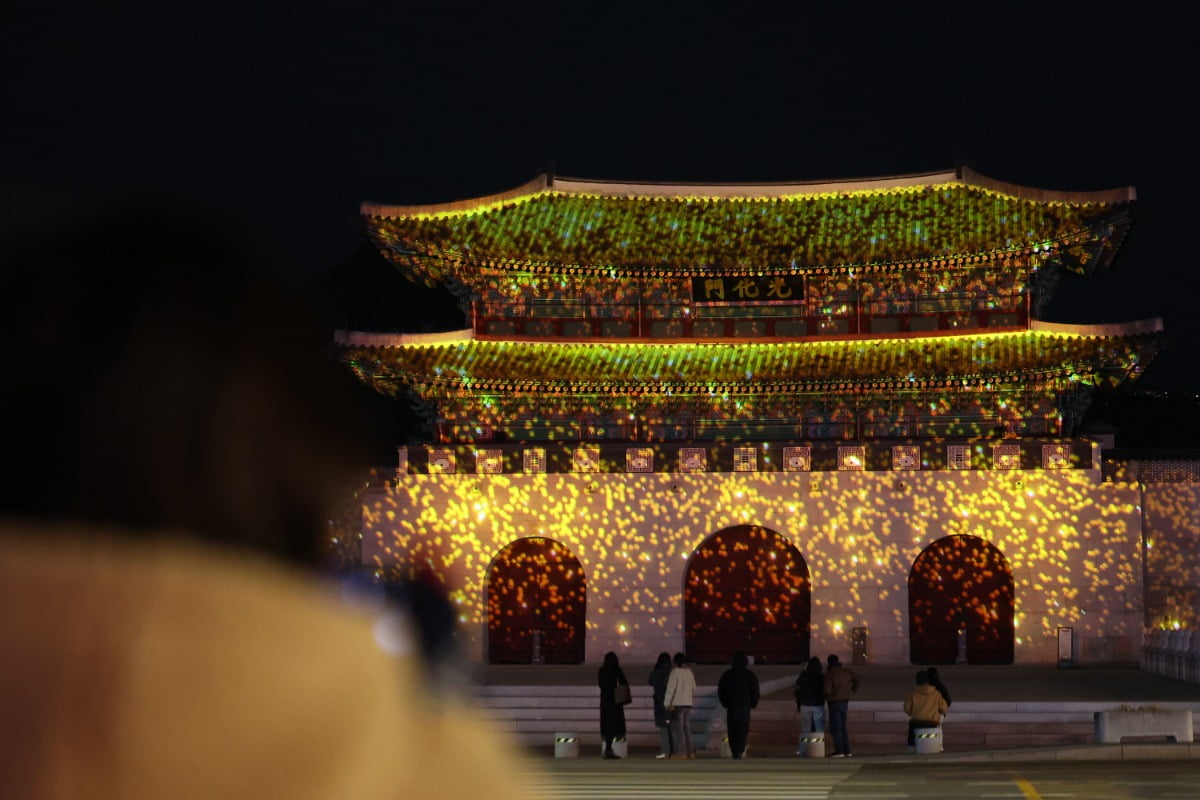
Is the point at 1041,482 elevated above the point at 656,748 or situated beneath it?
elevated above

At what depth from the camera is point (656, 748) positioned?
90.1ft

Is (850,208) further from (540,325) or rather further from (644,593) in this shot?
(644,593)

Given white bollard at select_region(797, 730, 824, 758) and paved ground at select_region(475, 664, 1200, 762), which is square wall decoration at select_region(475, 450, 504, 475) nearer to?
paved ground at select_region(475, 664, 1200, 762)

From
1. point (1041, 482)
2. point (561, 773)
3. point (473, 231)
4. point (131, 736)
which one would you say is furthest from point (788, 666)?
point (131, 736)

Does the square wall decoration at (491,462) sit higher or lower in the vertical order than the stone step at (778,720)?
higher

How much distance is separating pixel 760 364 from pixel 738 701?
12872mm

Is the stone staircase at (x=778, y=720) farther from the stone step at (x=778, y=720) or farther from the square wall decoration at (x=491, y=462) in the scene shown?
the square wall decoration at (x=491, y=462)

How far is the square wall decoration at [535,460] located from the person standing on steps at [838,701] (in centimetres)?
1270

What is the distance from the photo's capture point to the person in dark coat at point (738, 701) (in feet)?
78.2

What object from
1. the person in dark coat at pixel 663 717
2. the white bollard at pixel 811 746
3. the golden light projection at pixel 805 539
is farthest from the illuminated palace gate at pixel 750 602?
the white bollard at pixel 811 746

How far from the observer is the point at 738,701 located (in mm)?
23828

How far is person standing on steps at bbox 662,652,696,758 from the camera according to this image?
78.3ft

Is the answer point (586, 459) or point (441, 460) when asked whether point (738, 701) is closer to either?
point (586, 459)

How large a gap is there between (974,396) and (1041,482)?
228 centimetres
